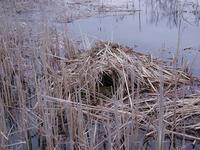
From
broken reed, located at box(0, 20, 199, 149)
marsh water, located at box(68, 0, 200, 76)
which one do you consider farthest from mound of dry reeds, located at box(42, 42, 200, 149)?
marsh water, located at box(68, 0, 200, 76)

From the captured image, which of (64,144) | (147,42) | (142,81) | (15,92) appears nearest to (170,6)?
(147,42)

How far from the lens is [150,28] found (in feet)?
23.0

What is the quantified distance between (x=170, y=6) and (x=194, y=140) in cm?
537

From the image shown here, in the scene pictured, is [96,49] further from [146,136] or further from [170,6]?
[170,6]

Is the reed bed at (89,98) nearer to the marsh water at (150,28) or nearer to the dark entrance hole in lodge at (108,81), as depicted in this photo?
the dark entrance hole in lodge at (108,81)

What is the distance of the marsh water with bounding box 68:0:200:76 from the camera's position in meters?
5.83

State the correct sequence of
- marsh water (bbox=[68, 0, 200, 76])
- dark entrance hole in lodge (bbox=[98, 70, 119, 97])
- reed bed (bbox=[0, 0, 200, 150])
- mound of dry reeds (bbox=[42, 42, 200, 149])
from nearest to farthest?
reed bed (bbox=[0, 0, 200, 150])
mound of dry reeds (bbox=[42, 42, 200, 149])
dark entrance hole in lodge (bbox=[98, 70, 119, 97])
marsh water (bbox=[68, 0, 200, 76])

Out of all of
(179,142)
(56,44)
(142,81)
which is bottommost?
(179,142)

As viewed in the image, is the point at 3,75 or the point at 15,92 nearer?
the point at 3,75

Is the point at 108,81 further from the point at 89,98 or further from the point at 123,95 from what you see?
the point at 89,98

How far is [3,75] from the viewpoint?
4.12 m

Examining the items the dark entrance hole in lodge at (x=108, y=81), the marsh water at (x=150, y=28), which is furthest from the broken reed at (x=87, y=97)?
the marsh water at (x=150, y=28)

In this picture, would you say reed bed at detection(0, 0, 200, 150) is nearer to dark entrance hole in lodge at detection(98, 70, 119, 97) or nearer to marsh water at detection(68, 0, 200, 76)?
dark entrance hole in lodge at detection(98, 70, 119, 97)

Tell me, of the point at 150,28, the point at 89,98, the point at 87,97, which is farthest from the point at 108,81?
the point at 150,28
